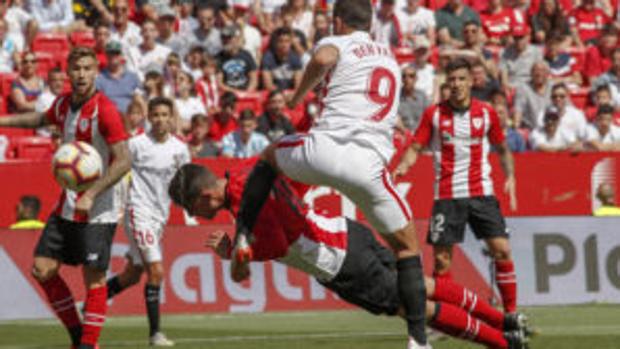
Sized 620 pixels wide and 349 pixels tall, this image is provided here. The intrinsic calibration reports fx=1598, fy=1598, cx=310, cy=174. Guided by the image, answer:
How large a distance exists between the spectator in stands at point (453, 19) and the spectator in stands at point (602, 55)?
1.74 metres

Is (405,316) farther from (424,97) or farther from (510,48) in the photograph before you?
(510,48)

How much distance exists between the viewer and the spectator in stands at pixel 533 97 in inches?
834

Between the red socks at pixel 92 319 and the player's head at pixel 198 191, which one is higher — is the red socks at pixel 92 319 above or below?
below

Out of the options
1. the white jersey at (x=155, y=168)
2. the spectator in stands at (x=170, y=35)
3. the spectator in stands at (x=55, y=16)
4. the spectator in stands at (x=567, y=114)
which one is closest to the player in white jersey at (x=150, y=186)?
the white jersey at (x=155, y=168)

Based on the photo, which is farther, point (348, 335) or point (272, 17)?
point (272, 17)

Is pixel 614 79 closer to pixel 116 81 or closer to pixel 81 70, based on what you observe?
pixel 116 81

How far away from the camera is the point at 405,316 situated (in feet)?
30.8

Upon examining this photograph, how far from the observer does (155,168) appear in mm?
14172

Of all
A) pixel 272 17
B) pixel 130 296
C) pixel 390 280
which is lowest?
pixel 130 296

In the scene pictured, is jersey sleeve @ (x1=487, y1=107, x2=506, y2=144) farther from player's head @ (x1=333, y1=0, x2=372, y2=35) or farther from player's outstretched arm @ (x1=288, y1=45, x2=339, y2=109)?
player's outstretched arm @ (x1=288, y1=45, x2=339, y2=109)

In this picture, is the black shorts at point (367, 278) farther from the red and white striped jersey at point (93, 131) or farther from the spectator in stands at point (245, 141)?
the spectator in stands at point (245, 141)

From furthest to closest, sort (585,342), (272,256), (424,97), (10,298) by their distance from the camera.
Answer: (424,97) → (10,298) → (585,342) → (272,256)

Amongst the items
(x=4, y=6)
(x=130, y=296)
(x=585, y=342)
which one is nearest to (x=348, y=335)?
(x=585, y=342)

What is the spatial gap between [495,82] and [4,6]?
6.61 m
